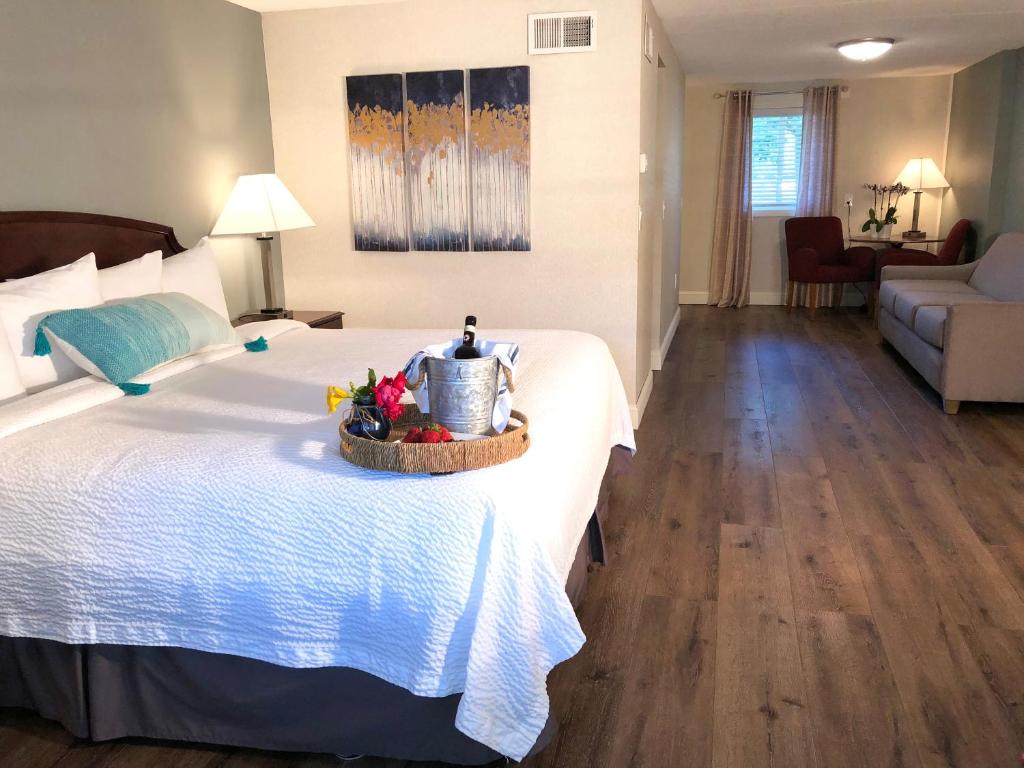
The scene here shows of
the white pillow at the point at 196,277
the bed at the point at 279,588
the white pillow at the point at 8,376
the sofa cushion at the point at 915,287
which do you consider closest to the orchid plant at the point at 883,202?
the sofa cushion at the point at 915,287

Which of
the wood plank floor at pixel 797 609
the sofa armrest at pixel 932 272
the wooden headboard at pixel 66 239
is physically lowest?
the wood plank floor at pixel 797 609

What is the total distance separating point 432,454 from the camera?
1.78 metres

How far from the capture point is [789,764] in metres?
1.92

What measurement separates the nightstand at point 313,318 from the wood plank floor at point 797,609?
170 cm

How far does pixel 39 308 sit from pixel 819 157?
754cm

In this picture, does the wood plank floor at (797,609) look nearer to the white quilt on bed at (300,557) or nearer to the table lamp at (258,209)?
the white quilt on bed at (300,557)

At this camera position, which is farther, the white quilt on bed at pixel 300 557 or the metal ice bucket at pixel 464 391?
the metal ice bucket at pixel 464 391

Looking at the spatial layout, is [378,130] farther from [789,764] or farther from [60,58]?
[789,764]

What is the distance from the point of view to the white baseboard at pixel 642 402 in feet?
15.0

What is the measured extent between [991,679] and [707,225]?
712 cm

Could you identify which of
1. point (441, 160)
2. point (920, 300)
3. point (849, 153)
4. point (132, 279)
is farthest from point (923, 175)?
point (132, 279)

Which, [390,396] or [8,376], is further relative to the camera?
[8,376]

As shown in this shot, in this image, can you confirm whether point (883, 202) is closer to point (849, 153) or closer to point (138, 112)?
point (849, 153)

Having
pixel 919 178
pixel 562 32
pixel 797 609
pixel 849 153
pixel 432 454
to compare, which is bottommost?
pixel 797 609
